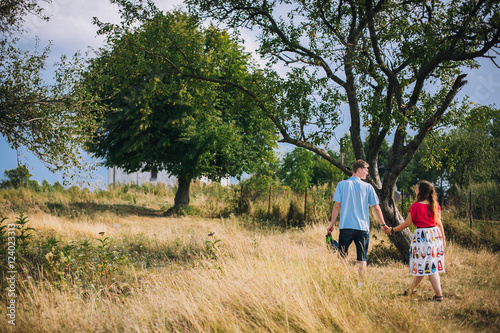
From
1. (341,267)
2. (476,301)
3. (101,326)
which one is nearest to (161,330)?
(101,326)

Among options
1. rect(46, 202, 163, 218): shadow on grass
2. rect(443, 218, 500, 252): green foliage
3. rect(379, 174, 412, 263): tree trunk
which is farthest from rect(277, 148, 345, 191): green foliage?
rect(379, 174, 412, 263): tree trunk

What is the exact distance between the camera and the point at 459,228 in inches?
435

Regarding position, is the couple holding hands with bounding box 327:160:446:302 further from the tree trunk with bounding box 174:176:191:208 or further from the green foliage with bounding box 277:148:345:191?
the green foliage with bounding box 277:148:345:191

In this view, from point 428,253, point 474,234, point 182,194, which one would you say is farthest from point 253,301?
point 182,194

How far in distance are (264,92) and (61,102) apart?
5380mm

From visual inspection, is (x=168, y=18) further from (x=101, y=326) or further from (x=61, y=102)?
(x=101, y=326)

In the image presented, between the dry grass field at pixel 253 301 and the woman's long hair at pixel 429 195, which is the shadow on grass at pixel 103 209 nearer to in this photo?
the dry grass field at pixel 253 301

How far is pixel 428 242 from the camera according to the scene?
562cm

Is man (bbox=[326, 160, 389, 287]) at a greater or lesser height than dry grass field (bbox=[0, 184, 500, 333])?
greater

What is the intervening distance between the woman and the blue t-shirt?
733mm

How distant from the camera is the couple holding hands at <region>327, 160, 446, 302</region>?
18.2 ft

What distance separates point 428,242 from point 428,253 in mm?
172

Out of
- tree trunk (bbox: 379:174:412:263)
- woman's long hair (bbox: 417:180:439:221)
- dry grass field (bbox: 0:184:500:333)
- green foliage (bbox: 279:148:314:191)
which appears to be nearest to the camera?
dry grass field (bbox: 0:184:500:333)

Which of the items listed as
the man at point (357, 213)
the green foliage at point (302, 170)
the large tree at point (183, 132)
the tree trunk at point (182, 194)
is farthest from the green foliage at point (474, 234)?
the green foliage at point (302, 170)
